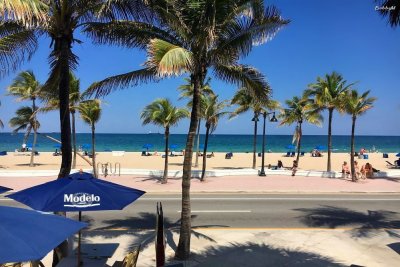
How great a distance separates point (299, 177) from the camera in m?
28.1

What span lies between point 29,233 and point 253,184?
2062cm

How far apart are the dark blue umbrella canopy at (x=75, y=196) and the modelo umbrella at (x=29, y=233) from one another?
2311 millimetres

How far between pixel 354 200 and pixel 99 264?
14912mm

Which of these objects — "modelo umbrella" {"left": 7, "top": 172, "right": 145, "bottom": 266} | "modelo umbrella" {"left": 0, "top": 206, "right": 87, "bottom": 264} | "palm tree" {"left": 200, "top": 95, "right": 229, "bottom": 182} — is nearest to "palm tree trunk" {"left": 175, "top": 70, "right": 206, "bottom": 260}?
"modelo umbrella" {"left": 7, "top": 172, "right": 145, "bottom": 266}

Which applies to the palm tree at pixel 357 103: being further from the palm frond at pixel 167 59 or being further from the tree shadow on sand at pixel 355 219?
the palm frond at pixel 167 59

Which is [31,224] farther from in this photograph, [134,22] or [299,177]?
[299,177]

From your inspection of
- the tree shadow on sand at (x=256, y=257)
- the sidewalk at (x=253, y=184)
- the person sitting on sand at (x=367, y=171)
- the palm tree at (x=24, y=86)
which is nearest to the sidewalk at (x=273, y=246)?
the tree shadow on sand at (x=256, y=257)

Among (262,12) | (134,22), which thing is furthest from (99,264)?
(262,12)

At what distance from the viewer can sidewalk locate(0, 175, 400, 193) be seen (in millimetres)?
21891

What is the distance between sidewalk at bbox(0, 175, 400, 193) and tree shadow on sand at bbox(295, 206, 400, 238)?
557cm

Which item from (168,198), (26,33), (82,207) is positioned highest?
(26,33)

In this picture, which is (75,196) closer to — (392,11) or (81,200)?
(81,200)

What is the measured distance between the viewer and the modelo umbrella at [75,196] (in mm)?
7160

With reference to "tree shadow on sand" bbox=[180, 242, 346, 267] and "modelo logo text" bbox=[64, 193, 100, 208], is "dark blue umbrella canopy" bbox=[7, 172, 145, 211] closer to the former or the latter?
"modelo logo text" bbox=[64, 193, 100, 208]
